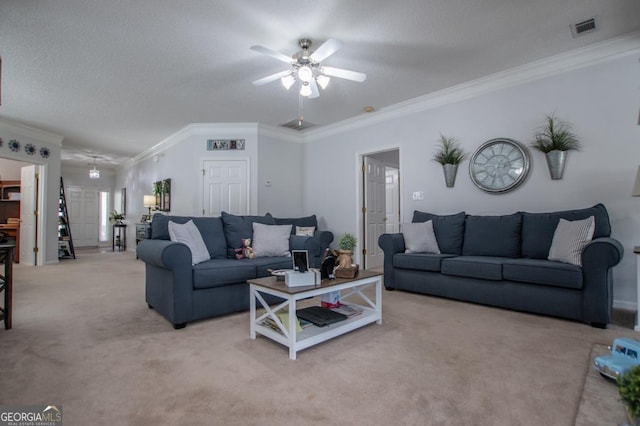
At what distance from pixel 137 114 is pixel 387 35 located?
435cm

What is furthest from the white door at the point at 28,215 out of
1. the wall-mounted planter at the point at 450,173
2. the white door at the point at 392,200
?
the wall-mounted planter at the point at 450,173

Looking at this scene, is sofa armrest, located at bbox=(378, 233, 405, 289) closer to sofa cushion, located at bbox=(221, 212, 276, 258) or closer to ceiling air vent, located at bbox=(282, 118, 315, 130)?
sofa cushion, located at bbox=(221, 212, 276, 258)

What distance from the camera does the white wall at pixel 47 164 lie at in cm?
595

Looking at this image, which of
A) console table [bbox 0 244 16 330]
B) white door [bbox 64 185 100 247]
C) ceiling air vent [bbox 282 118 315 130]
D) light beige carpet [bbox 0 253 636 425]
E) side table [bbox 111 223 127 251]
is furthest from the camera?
white door [bbox 64 185 100 247]

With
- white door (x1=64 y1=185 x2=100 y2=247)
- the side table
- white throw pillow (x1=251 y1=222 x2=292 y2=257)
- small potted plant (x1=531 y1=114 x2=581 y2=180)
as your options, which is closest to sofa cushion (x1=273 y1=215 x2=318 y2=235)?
white throw pillow (x1=251 y1=222 x2=292 y2=257)

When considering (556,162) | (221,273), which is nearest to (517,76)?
(556,162)

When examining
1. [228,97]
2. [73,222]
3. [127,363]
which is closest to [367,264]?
[228,97]

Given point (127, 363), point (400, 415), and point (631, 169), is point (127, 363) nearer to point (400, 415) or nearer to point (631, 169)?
point (400, 415)

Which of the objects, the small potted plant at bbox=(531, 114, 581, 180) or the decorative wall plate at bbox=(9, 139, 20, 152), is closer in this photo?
the small potted plant at bbox=(531, 114, 581, 180)

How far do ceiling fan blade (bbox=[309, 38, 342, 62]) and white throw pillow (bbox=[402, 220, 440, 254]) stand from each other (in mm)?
2239

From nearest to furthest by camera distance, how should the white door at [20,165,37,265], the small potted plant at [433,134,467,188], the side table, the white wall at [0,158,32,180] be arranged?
the small potted plant at [433,134,467,188]
the white door at [20,165,37,265]
the white wall at [0,158,32,180]
the side table

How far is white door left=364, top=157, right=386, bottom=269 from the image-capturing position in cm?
553

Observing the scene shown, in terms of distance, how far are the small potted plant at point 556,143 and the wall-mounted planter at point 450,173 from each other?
95 centimetres

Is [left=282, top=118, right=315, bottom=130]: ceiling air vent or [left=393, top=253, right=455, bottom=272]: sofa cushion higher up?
[left=282, top=118, right=315, bottom=130]: ceiling air vent
